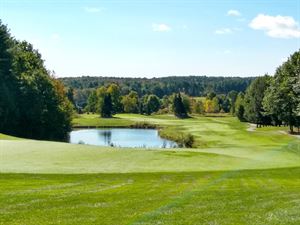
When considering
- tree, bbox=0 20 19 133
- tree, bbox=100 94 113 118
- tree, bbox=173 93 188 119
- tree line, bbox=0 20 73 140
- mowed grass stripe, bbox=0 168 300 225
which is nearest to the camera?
mowed grass stripe, bbox=0 168 300 225

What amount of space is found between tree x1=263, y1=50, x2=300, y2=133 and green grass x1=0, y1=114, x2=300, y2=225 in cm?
4307

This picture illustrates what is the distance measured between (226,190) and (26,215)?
32.2 ft

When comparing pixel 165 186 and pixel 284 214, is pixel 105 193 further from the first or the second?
pixel 284 214

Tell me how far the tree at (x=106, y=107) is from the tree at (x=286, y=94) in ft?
289

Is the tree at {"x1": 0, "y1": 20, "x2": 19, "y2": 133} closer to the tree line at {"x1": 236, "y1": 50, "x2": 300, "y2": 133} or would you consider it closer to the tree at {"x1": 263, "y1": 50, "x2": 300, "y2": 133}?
the tree line at {"x1": 236, "y1": 50, "x2": 300, "y2": 133}

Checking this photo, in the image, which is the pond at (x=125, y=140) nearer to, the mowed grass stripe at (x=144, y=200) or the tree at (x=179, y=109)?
the mowed grass stripe at (x=144, y=200)

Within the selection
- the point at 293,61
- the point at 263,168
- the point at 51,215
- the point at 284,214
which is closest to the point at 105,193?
the point at 51,215

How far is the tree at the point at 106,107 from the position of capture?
16700 cm

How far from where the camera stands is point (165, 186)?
69.1 ft

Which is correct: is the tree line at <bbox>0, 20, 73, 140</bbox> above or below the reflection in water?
above

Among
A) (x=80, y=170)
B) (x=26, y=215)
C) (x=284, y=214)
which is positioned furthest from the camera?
(x=80, y=170)

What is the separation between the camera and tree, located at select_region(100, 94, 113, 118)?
16700cm

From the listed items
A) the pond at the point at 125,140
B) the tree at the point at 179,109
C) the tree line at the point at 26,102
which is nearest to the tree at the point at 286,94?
the pond at the point at 125,140

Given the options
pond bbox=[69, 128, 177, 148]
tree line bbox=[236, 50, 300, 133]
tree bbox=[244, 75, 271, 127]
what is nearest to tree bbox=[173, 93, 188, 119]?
tree bbox=[244, 75, 271, 127]
